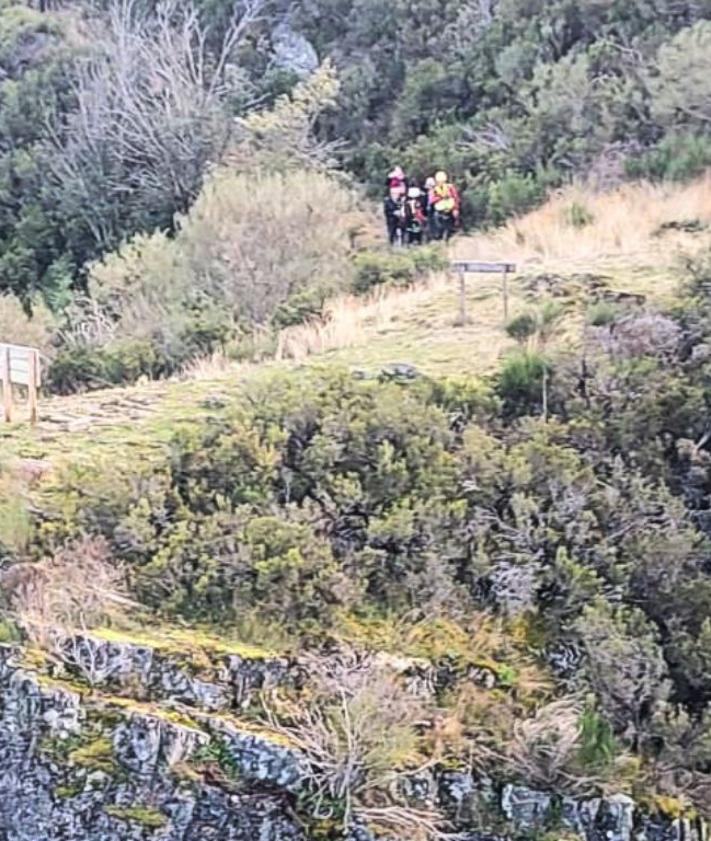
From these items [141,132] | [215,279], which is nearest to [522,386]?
[215,279]

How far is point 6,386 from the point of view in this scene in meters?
10.8

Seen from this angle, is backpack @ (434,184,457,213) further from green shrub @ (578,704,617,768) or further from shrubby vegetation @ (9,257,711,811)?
green shrub @ (578,704,617,768)

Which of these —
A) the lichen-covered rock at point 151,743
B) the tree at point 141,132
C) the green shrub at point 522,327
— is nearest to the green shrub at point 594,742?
the lichen-covered rock at point 151,743

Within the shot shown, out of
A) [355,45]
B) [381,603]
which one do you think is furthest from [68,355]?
[355,45]

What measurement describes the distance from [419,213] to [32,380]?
28.7 ft

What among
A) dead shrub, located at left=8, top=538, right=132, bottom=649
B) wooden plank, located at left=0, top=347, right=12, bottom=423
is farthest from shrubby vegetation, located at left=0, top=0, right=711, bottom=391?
dead shrub, located at left=8, top=538, right=132, bottom=649

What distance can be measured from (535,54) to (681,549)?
574 inches

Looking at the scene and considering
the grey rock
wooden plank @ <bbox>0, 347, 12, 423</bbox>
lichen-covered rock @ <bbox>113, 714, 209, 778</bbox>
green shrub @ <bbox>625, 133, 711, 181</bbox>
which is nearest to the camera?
lichen-covered rock @ <bbox>113, 714, 209, 778</bbox>

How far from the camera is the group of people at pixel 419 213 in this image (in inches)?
704

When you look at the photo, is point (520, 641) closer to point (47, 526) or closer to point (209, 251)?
point (47, 526)

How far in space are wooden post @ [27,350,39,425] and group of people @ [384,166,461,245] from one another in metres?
8.01

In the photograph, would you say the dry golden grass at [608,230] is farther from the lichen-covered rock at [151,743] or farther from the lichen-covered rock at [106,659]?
the lichen-covered rock at [151,743]

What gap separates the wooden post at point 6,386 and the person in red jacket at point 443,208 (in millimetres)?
8113

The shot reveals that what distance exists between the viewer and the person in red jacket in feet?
58.3
